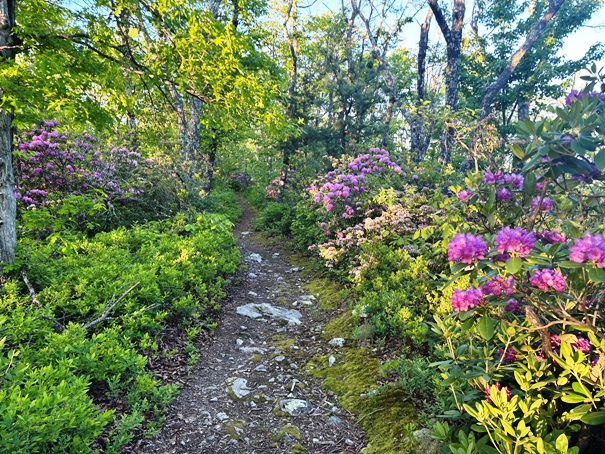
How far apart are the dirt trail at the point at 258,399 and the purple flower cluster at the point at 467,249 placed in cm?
215

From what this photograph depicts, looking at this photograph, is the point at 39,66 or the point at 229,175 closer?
the point at 39,66

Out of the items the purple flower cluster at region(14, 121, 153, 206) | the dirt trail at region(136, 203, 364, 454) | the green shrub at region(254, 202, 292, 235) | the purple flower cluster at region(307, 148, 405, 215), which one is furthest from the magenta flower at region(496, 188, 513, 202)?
the green shrub at region(254, 202, 292, 235)

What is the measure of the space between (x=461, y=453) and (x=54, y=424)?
2.27 metres

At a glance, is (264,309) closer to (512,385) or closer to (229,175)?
(512,385)

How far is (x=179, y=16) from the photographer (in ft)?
13.7

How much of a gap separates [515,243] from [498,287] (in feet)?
1.33

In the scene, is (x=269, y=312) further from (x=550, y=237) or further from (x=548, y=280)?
(x=548, y=280)

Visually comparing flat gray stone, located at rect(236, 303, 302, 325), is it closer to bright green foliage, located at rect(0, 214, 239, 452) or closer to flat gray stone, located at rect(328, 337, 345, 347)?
bright green foliage, located at rect(0, 214, 239, 452)

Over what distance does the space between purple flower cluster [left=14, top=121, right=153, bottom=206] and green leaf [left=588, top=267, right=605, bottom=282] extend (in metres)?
6.93

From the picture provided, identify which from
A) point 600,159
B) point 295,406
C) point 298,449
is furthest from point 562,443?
point 295,406

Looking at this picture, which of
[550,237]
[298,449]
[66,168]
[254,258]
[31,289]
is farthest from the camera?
[254,258]

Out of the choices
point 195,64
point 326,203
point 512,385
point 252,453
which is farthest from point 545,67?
point 252,453

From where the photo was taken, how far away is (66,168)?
23.6ft

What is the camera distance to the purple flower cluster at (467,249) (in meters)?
1.65
